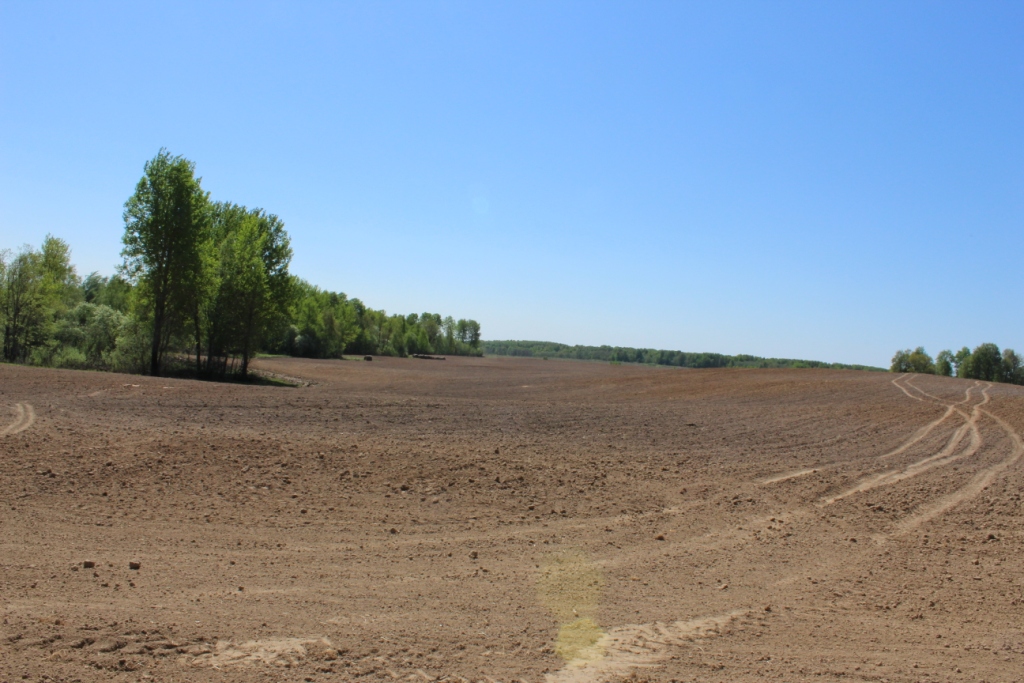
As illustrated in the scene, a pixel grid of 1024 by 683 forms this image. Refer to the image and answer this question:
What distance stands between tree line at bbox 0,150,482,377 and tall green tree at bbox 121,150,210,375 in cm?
5

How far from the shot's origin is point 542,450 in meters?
14.1

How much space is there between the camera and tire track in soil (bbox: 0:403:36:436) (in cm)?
1290

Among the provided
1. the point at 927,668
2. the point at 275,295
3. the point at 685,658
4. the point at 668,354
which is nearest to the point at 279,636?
the point at 685,658

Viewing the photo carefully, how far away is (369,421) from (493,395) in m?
18.6

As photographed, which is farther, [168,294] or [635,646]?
[168,294]

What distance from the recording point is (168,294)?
35.3m

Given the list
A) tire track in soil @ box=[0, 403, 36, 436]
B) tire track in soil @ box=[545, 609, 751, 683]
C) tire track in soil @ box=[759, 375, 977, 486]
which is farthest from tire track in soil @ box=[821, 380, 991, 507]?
tire track in soil @ box=[0, 403, 36, 436]

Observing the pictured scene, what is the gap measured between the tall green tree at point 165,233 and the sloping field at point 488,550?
59.9ft

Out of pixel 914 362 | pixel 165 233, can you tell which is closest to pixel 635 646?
pixel 165 233

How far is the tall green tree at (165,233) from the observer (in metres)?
34.0

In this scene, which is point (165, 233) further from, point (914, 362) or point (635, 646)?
point (914, 362)

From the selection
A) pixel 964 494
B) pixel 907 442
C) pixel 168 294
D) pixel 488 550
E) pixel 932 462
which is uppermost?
pixel 168 294

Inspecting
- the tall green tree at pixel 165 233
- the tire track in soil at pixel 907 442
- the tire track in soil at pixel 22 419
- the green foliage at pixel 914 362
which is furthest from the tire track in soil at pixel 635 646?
the green foliage at pixel 914 362

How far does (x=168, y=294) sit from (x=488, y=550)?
3172 centimetres
